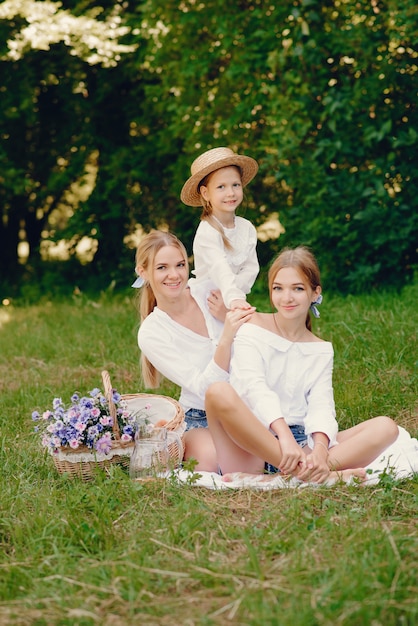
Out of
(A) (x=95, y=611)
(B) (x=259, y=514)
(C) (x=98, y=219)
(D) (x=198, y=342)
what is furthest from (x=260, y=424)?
(C) (x=98, y=219)

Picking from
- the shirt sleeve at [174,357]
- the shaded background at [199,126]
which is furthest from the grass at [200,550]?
the shaded background at [199,126]

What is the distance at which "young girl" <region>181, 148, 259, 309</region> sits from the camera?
424 cm

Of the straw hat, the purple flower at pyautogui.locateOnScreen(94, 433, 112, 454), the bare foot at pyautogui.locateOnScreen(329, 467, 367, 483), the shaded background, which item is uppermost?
Answer: the shaded background

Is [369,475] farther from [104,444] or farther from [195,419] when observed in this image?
[104,444]

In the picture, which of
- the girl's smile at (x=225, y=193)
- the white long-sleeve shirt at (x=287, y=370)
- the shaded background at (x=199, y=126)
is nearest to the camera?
the white long-sleeve shirt at (x=287, y=370)

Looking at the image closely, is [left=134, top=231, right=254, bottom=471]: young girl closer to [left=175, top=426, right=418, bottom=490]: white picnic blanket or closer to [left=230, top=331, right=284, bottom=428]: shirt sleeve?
[left=230, top=331, right=284, bottom=428]: shirt sleeve

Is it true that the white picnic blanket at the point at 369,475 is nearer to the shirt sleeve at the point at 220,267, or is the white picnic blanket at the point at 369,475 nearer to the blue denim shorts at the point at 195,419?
the blue denim shorts at the point at 195,419

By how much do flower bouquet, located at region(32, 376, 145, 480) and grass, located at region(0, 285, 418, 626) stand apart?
9cm

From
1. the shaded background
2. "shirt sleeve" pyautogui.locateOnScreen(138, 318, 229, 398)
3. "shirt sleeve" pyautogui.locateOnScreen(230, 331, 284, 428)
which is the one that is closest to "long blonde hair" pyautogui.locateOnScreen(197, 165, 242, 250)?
"shirt sleeve" pyautogui.locateOnScreen(138, 318, 229, 398)

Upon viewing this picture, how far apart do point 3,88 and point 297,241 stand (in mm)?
4123

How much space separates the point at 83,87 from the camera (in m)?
9.62

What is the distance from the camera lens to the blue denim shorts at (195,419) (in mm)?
4176

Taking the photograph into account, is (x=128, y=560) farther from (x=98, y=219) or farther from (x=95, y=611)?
(x=98, y=219)

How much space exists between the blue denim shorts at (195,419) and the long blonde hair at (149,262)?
0.26 m
